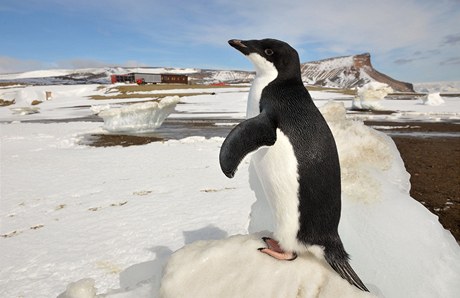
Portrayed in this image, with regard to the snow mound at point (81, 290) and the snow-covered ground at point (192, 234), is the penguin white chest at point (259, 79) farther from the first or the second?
the snow mound at point (81, 290)

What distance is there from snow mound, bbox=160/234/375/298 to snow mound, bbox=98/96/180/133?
9.76 meters

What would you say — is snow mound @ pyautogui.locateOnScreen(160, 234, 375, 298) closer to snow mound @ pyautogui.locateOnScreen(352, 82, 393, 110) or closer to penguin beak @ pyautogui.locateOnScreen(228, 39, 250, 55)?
penguin beak @ pyautogui.locateOnScreen(228, 39, 250, 55)

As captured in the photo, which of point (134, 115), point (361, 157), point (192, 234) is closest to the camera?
point (361, 157)

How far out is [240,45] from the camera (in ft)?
6.12

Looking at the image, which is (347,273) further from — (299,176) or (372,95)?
(372,95)

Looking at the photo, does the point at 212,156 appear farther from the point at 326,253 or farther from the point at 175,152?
the point at 326,253

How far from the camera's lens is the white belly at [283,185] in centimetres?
166

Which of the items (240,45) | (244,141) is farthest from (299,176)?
(240,45)

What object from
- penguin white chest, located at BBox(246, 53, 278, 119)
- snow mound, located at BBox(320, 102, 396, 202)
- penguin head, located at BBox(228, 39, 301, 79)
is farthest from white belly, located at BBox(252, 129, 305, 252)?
snow mound, located at BBox(320, 102, 396, 202)

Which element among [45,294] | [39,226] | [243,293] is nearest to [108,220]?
[39,226]

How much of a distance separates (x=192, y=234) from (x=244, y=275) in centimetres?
155

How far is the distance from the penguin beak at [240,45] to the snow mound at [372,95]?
1964 cm

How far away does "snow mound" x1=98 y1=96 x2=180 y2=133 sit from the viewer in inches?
425

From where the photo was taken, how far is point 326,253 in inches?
66.6
